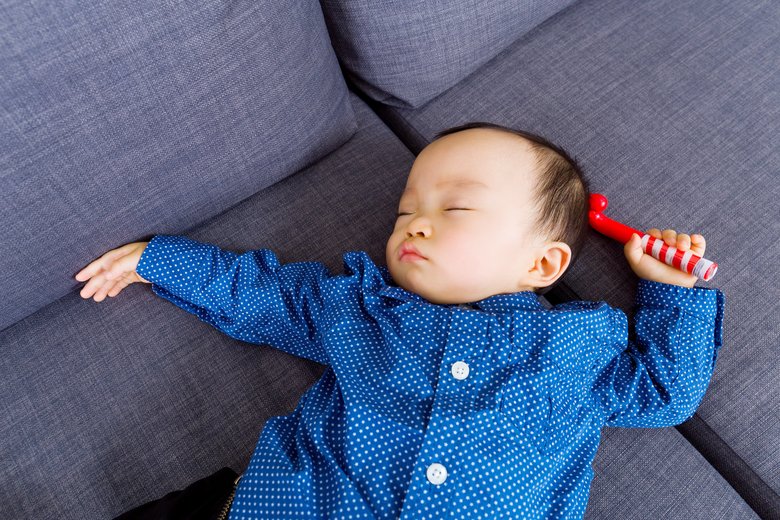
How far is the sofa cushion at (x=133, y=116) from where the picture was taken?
2.64 feet

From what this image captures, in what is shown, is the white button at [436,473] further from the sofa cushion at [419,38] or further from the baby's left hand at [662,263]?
the sofa cushion at [419,38]

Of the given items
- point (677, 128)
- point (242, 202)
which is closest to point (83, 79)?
point (242, 202)

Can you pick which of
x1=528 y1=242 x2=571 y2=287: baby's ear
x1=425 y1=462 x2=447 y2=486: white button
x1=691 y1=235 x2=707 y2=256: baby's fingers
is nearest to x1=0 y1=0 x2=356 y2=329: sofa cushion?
x1=528 y1=242 x2=571 y2=287: baby's ear

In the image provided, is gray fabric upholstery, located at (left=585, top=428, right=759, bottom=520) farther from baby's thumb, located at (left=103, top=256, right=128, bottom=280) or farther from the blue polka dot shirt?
baby's thumb, located at (left=103, top=256, right=128, bottom=280)

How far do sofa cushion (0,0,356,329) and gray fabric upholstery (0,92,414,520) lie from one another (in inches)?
3.0

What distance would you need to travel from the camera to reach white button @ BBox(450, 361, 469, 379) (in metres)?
0.85

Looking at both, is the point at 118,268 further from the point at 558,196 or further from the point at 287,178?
the point at 558,196

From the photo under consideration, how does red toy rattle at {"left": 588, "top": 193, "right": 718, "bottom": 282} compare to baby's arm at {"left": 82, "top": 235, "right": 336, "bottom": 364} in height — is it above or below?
below

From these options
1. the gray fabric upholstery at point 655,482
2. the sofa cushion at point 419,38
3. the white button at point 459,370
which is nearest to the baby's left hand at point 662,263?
the gray fabric upholstery at point 655,482

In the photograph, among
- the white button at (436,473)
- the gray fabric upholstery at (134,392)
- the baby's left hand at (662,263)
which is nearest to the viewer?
the white button at (436,473)

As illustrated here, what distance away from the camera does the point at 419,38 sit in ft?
3.86

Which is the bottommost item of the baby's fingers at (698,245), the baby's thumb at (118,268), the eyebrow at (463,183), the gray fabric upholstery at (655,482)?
the gray fabric upholstery at (655,482)

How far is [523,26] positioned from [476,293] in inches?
28.3

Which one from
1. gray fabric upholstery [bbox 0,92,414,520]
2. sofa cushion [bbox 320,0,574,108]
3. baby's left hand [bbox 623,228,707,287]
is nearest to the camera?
gray fabric upholstery [bbox 0,92,414,520]
